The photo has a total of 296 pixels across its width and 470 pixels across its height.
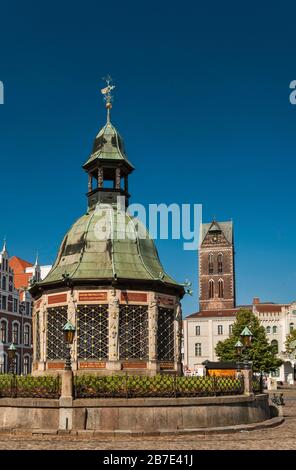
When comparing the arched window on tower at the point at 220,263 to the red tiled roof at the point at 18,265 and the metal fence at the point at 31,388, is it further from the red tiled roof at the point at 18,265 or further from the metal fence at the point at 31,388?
the metal fence at the point at 31,388

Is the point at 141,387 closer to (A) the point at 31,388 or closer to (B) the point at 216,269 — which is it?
(A) the point at 31,388

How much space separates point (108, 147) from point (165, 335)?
11006mm

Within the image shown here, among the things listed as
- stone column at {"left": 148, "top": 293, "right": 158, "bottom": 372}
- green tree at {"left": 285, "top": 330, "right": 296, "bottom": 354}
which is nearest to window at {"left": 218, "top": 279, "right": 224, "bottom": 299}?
green tree at {"left": 285, "top": 330, "right": 296, "bottom": 354}

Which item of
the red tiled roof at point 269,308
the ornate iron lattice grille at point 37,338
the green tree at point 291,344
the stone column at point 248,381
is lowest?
the green tree at point 291,344

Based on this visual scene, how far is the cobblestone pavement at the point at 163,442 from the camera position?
17.1 metres

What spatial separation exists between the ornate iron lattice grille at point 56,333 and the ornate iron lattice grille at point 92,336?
99cm

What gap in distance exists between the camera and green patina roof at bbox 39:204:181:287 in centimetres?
2822

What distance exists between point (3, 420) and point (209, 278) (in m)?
117

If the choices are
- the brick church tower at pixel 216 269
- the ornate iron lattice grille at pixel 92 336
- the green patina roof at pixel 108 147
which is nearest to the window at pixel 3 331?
the green patina roof at pixel 108 147

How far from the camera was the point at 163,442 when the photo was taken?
18.3m

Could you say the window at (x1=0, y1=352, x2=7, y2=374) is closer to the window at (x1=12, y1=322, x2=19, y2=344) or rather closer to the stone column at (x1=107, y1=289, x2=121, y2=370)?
the window at (x1=12, y1=322, x2=19, y2=344)

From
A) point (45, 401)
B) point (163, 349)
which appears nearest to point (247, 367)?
point (163, 349)

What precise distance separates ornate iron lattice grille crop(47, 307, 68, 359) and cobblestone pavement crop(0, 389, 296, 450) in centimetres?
811

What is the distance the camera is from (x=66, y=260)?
3034 cm
